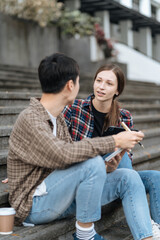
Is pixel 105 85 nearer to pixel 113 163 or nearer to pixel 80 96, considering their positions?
pixel 113 163

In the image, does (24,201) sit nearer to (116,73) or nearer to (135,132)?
(135,132)

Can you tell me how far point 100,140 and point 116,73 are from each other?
940 millimetres

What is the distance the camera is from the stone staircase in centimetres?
213

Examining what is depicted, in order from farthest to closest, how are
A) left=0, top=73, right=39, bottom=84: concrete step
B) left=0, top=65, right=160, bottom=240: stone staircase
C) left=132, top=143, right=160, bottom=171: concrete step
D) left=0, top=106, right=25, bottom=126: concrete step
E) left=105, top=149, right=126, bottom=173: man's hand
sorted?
left=0, top=73, right=39, bottom=84: concrete step → left=132, top=143, right=160, bottom=171: concrete step → left=0, top=106, right=25, bottom=126: concrete step → left=105, top=149, right=126, bottom=173: man's hand → left=0, top=65, right=160, bottom=240: stone staircase

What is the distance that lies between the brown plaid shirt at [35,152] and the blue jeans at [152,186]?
60 centimetres

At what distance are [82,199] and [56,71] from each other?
742 mm

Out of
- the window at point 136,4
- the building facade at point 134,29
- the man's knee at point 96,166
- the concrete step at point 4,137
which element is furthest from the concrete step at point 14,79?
the window at point 136,4

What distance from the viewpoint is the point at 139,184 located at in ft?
7.24

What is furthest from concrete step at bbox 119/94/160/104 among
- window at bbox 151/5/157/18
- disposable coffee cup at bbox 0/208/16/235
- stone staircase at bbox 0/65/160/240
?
window at bbox 151/5/157/18

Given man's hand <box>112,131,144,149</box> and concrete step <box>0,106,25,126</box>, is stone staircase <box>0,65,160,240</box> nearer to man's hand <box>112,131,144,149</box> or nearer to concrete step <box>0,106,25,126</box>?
concrete step <box>0,106,25,126</box>

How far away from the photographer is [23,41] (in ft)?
26.8

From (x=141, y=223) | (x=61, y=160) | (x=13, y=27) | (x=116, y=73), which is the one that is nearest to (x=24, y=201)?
(x=61, y=160)

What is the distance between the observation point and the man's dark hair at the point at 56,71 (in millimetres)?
1916

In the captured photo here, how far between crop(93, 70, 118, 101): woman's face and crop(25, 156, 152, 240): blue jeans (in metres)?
0.84
